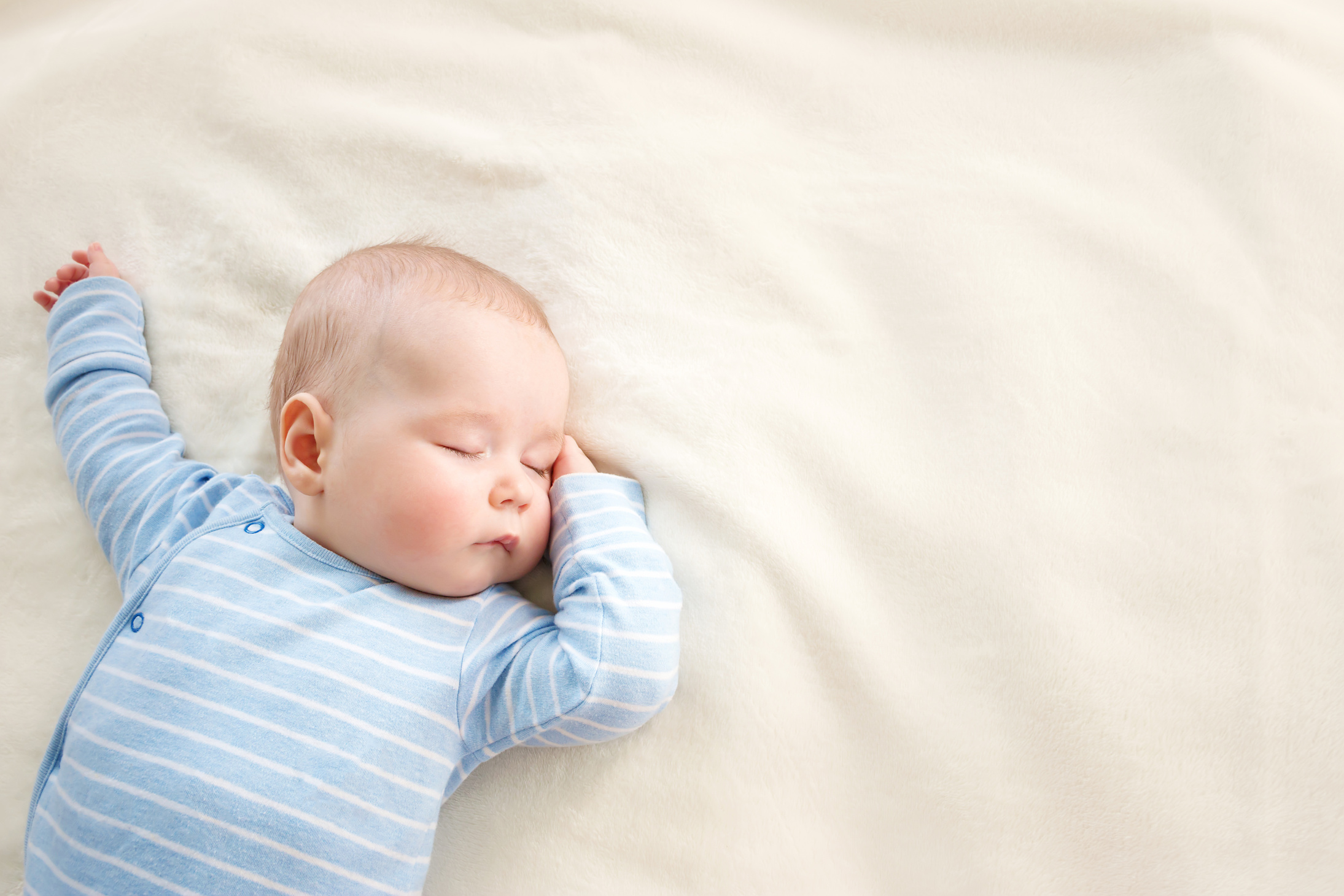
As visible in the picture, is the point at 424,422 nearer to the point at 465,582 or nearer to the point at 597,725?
the point at 465,582

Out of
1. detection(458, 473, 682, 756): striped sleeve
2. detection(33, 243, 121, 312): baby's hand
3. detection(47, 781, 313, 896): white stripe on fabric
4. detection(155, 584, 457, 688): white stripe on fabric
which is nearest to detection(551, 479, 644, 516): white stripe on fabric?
detection(458, 473, 682, 756): striped sleeve

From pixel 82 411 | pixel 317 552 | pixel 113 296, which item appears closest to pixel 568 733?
pixel 317 552

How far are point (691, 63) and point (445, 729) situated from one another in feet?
3.07

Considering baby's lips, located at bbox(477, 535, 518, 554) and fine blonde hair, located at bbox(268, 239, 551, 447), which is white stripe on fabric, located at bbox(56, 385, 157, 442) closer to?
fine blonde hair, located at bbox(268, 239, 551, 447)

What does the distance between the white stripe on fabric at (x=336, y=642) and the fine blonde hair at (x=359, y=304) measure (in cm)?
20

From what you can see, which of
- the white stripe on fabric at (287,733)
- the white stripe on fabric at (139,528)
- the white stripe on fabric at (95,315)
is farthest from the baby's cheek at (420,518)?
the white stripe on fabric at (95,315)

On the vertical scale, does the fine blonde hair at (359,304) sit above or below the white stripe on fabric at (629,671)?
above

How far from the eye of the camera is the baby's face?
0.96 metres

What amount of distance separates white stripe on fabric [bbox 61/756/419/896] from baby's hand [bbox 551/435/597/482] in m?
0.46

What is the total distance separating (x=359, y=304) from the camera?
1.04m

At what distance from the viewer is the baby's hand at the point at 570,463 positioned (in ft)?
3.51

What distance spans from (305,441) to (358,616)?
214mm

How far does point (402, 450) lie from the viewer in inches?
38.1

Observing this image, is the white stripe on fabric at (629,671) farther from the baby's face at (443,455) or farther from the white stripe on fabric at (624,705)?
the baby's face at (443,455)
